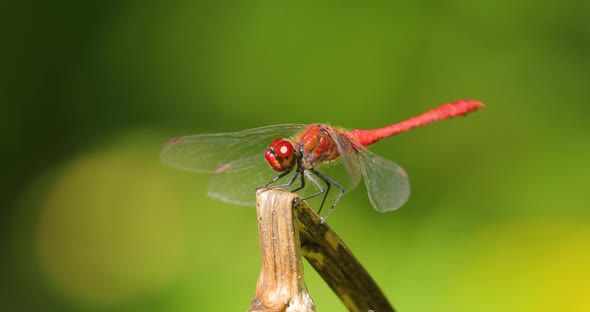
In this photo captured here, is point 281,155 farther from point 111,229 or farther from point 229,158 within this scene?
point 111,229

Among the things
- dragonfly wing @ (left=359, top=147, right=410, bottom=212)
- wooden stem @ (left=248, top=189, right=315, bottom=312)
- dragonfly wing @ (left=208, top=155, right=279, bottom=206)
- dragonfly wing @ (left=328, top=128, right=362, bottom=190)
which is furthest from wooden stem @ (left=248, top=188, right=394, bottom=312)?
dragonfly wing @ (left=208, top=155, right=279, bottom=206)

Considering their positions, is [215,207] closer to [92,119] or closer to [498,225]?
[92,119]

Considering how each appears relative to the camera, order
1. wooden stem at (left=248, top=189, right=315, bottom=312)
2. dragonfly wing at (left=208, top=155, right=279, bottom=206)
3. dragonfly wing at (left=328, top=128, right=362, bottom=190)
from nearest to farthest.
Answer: wooden stem at (left=248, top=189, right=315, bottom=312)
dragonfly wing at (left=328, top=128, right=362, bottom=190)
dragonfly wing at (left=208, top=155, right=279, bottom=206)

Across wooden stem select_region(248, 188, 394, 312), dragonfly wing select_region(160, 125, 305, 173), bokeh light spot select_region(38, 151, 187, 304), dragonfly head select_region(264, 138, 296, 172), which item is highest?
bokeh light spot select_region(38, 151, 187, 304)

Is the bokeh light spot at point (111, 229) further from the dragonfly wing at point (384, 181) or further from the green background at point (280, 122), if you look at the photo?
the dragonfly wing at point (384, 181)

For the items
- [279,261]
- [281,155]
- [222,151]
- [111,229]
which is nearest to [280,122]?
[222,151]

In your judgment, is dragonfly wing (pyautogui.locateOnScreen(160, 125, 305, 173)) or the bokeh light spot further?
the bokeh light spot

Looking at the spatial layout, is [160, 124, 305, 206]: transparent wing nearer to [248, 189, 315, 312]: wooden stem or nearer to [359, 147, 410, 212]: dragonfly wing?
[359, 147, 410, 212]: dragonfly wing
